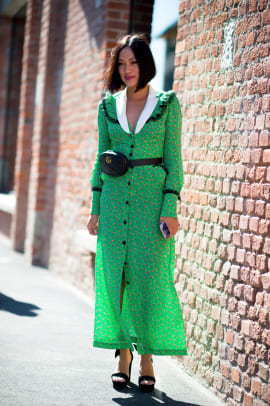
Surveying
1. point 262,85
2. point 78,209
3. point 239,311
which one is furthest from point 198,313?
point 78,209

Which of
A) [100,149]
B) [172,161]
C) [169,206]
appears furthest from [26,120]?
[169,206]

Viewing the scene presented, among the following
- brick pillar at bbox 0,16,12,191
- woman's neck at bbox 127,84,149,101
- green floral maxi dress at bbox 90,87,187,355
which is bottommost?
green floral maxi dress at bbox 90,87,187,355

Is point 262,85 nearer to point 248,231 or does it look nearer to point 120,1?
point 248,231

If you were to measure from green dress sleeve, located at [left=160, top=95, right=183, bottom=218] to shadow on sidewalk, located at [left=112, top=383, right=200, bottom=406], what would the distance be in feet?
A: 3.29

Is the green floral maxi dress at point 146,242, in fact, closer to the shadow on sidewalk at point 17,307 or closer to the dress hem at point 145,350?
the dress hem at point 145,350

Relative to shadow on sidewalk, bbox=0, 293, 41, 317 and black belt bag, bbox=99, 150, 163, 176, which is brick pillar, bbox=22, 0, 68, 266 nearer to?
shadow on sidewalk, bbox=0, 293, 41, 317

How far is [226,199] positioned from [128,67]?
930 millimetres

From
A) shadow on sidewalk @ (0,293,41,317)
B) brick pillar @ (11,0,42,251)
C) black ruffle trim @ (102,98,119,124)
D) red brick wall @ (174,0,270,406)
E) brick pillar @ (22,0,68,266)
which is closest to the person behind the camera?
red brick wall @ (174,0,270,406)

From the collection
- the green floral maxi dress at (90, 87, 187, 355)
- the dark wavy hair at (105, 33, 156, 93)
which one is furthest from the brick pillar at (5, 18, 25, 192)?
the green floral maxi dress at (90, 87, 187, 355)

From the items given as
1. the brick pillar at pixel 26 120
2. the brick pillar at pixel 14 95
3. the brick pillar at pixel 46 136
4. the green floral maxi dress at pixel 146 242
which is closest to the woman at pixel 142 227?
the green floral maxi dress at pixel 146 242

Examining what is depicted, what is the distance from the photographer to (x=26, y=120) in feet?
30.8

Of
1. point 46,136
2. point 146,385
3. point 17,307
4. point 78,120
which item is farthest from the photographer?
point 46,136

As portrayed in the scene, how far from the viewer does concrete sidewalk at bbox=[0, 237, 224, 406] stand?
3537 millimetres

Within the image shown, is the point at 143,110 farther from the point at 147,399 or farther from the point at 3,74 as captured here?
the point at 3,74
